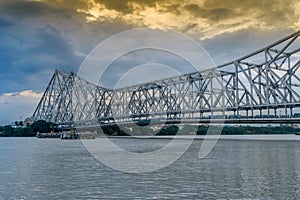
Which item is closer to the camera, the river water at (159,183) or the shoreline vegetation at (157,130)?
the river water at (159,183)

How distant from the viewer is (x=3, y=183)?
17.8 m

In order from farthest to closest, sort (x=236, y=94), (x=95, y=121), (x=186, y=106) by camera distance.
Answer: (x=95, y=121), (x=186, y=106), (x=236, y=94)

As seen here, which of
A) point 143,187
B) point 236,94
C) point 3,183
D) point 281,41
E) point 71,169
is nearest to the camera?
point 143,187

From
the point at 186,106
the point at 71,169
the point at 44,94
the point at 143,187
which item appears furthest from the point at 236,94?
the point at 44,94

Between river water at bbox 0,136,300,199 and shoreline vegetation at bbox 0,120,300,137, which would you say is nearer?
river water at bbox 0,136,300,199

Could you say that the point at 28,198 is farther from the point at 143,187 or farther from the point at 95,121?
the point at 95,121

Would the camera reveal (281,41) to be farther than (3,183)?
Yes

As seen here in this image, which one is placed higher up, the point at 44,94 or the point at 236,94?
the point at 44,94

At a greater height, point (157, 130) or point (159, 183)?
point (157, 130)

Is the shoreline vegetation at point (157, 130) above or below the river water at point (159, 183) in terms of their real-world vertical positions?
above

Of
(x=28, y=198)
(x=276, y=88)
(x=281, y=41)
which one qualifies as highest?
(x=281, y=41)

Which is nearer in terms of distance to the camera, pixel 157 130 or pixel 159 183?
pixel 159 183

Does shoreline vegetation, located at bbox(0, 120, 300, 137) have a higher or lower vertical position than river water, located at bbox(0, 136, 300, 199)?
higher

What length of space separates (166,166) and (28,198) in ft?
Result: 35.1
